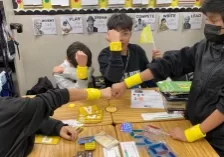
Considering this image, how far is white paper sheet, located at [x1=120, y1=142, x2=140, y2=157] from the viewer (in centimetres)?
101

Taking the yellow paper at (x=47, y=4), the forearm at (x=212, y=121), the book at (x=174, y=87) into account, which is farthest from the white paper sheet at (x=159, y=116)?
the yellow paper at (x=47, y=4)

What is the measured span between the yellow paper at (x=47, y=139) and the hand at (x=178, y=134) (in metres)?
0.53

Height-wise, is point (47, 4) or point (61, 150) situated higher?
point (47, 4)

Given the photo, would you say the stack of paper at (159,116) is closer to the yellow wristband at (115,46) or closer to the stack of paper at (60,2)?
the yellow wristband at (115,46)

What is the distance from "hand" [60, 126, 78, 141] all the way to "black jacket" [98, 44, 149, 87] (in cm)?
61

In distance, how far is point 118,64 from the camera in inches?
64.2

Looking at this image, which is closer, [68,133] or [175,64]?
[68,133]

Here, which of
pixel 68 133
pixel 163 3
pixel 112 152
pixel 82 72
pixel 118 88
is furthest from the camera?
pixel 163 3

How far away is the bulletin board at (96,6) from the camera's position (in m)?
2.31

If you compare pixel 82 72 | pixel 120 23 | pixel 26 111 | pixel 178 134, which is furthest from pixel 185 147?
pixel 120 23

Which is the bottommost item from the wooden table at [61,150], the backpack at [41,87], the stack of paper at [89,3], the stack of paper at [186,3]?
the backpack at [41,87]

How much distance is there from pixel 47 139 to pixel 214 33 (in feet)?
2.95

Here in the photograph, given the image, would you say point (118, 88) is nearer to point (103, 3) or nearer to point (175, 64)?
point (175, 64)

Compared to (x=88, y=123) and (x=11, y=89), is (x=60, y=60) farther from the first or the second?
(x=88, y=123)
